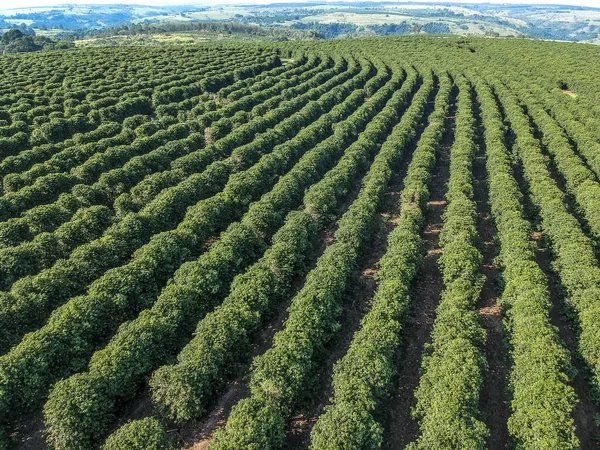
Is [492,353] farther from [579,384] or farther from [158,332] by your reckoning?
[158,332]

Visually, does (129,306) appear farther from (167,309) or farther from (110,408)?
(110,408)

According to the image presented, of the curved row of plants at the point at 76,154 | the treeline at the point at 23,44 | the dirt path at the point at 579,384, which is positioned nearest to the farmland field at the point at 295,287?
the dirt path at the point at 579,384

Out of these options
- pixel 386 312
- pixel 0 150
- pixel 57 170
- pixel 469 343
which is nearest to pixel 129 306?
pixel 386 312

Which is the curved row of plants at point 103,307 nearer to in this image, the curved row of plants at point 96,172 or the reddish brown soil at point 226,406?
the reddish brown soil at point 226,406

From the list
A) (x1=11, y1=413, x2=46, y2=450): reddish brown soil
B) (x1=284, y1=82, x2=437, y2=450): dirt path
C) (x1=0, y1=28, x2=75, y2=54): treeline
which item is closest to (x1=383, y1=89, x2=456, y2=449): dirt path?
(x1=284, y1=82, x2=437, y2=450): dirt path

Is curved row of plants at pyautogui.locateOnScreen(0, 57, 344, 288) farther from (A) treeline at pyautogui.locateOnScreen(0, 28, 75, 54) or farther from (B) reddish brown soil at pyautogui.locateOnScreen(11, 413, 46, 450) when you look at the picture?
(A) treeline at pyautogui.locateOnScreen(0, 28, 75, 54)

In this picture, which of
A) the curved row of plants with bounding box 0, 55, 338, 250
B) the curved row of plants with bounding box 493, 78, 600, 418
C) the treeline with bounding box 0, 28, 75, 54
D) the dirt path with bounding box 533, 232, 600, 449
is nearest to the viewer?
the dirt path with bounding box 533, 232, 600, 449

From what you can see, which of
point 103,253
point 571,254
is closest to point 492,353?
point 571,254
